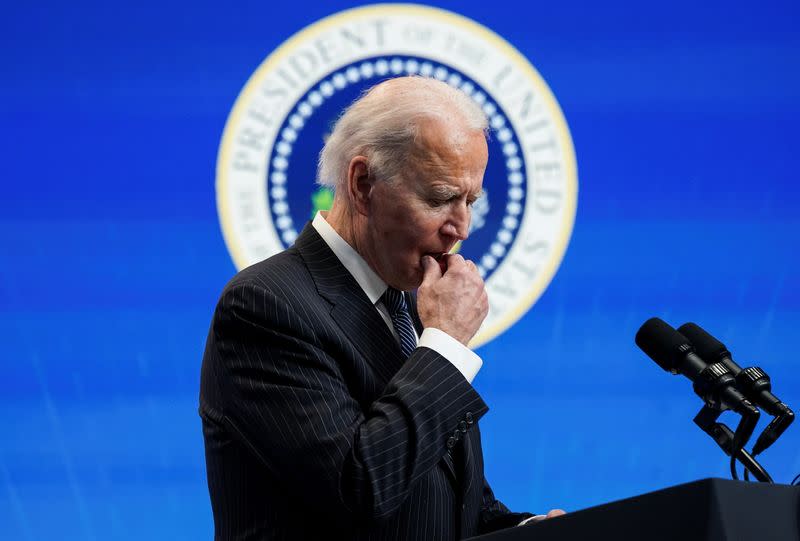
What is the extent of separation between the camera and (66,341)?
2.79 m

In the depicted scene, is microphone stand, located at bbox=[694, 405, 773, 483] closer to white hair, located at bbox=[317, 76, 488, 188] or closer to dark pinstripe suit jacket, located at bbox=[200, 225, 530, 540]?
dark pinstripe suit jacket, located at bbox=[200, 225, 530, 540]

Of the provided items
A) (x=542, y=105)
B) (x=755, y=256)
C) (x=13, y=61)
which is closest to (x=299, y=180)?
(x=542, y=105)

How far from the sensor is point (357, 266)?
5.78ft

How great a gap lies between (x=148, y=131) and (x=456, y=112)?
133 cm

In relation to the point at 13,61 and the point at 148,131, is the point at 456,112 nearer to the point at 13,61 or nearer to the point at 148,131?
the point at 148,131

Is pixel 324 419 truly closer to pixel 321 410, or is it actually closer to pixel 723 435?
pixel 321 410

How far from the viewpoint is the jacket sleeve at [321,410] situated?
147cm

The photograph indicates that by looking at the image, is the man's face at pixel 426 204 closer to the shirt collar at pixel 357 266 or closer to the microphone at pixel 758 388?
the shirt collar at pixel 357 266

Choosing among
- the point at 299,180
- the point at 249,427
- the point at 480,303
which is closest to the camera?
the point at 249,427

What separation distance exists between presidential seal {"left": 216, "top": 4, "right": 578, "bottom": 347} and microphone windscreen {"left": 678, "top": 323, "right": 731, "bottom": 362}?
121cm

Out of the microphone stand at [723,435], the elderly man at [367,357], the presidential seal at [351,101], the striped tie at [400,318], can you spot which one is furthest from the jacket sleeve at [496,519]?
the presidential seal at [351,101]

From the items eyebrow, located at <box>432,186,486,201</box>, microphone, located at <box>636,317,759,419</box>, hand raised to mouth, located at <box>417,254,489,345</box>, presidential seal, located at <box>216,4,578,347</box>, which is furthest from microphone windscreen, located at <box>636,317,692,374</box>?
presidential seal, located at <box>216,4,578,347</box>

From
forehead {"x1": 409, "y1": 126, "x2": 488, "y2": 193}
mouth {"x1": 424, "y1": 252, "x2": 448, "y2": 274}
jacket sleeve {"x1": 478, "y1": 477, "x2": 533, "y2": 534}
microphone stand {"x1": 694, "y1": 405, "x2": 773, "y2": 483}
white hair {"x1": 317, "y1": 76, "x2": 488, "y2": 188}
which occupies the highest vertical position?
white hair {"x1": 317, "y1": 76, "x2": 488, "y2": 188}

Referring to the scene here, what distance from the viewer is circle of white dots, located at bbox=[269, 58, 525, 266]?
275 cm
